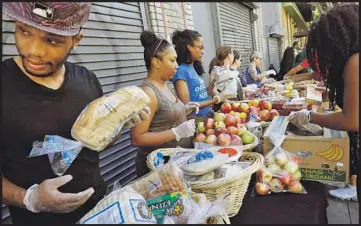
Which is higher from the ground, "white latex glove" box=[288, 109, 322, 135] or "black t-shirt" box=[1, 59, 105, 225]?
"black t-shirt" box=[1, 59, 105, 225]

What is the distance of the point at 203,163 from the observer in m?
1.48

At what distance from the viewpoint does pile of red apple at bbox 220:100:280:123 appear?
2812 millimetres

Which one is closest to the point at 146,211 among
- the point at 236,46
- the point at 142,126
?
the point at 142,126

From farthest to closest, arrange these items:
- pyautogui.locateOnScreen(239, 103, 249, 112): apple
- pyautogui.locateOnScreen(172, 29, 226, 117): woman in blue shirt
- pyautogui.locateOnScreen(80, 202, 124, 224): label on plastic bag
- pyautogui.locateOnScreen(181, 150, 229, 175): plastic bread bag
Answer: pyautogui.locateOnScreen(172, 29, 226, 117): woman in blue shirt, pyautogui.locateOnScreen(239, 103, 249, 112): apple, pyautogui.locateOnScreen(181, 150, 229, 175): plastic bread bag, pyautogui.locateOnScreen(80, 202, 124, 224): label on plastic bag

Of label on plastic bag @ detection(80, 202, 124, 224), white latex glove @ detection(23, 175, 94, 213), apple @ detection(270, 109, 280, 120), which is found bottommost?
apple @ detection(270, 109, 280, 120)

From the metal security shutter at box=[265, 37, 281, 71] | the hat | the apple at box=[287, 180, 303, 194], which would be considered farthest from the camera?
the metal security shutter at box=[265, 37, 281, 71]

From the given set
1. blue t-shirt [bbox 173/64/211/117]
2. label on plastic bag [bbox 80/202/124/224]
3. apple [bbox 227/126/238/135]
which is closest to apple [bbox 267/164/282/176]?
apple [bbox 227/126/238/135]

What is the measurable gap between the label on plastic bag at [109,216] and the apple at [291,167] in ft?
3.45

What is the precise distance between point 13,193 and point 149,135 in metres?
0.92

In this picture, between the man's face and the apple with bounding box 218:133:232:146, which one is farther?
the apple with bounding box 218:133:232:146

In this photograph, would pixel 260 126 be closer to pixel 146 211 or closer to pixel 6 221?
pixel 146 211

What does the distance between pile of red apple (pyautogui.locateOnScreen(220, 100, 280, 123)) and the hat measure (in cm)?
182

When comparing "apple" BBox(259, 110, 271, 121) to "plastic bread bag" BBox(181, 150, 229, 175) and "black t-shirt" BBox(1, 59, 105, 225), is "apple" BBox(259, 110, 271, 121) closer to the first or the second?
"plastic bread bag" BBox(181, 150, 229, 175)

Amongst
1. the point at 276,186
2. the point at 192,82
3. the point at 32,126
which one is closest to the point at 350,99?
the point at 276,186
